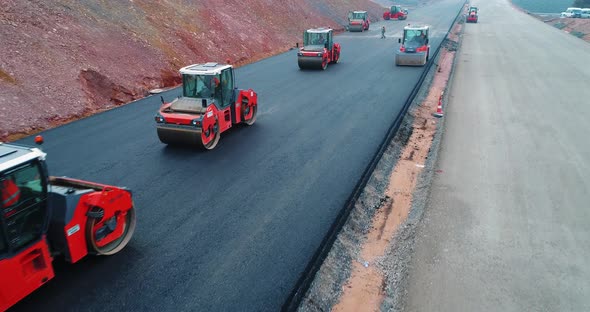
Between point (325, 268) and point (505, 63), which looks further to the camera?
point (505, 63)

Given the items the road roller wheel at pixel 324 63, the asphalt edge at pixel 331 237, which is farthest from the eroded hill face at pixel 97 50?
the asphalt edge at pixel 331 237

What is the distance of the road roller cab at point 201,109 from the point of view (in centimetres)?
1102

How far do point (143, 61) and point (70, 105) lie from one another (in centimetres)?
542

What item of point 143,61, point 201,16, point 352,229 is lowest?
point 352,229

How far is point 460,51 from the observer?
31094 millimetres

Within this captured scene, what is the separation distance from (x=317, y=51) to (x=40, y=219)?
18.1 m

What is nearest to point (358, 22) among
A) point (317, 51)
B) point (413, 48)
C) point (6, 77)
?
point (413, 48)

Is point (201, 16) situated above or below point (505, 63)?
above

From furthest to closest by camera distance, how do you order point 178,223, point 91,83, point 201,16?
point 201,16 → point 91,83 → point 178,223

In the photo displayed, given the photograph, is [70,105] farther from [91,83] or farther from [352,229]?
[352,229]

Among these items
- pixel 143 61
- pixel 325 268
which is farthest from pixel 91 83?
pixel 325 268

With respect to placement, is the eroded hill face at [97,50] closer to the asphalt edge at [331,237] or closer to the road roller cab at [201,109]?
the road roller cab at [201,109]

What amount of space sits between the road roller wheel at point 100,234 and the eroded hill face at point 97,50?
834cm

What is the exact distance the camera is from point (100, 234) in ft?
22.2
